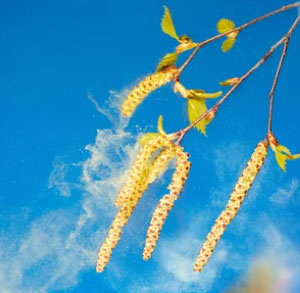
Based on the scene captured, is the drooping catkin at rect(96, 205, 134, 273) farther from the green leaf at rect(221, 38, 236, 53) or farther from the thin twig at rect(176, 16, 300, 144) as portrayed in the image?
the green leaf at rect(221, 38, 236, 53)

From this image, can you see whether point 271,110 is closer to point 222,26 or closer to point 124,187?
point 222,26

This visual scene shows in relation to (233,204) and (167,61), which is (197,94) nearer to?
(167,61)

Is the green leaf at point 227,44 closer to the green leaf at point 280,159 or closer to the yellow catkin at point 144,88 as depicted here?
the yellow catkin at point 144,88

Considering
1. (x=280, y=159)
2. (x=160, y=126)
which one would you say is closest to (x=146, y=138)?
(x=160, y=126)

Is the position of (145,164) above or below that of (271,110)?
above

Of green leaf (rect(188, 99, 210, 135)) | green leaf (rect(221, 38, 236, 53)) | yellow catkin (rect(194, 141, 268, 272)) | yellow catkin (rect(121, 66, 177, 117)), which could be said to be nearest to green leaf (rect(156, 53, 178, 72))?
yellow catkin (rect(121, 66, 177, 117))

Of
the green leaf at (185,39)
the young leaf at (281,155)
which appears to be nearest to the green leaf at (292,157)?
the young leaf at (281,155)

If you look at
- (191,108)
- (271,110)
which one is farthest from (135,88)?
(271,110)
